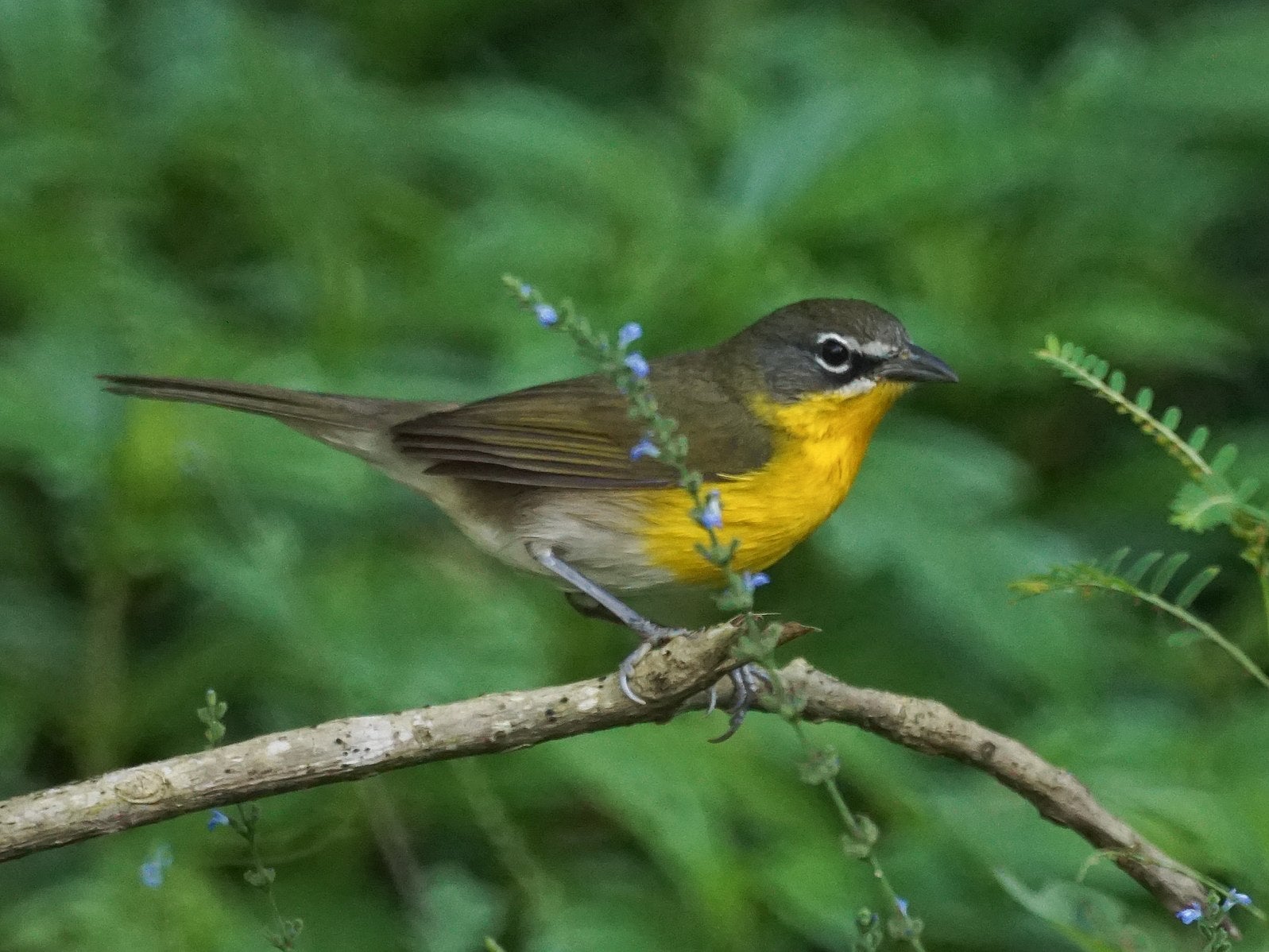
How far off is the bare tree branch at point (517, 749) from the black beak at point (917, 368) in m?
1.30

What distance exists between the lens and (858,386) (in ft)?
13.4

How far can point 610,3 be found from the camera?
7129 millimetres

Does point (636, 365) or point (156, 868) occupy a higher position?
point (636, 365)

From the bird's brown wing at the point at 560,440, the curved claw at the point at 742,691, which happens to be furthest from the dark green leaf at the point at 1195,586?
the bird's brown wing at the point at 560,440

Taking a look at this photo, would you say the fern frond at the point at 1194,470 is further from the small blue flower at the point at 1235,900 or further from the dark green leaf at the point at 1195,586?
the small blue flower at the point at 1235,900

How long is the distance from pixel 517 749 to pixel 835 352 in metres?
1.86

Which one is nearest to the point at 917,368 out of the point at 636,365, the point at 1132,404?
the point at 1132,404

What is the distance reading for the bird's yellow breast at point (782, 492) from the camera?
3.73 metres

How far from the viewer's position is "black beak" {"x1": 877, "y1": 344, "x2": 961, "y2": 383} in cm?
400

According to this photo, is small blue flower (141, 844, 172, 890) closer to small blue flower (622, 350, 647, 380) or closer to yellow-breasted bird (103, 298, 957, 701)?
small blue flower (622, 350, 647, 380)

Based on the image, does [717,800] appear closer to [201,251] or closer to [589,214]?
[589,214]

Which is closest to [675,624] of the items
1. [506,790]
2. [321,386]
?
[506,790]

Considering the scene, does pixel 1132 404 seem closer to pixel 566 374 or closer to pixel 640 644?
pixel 640 644

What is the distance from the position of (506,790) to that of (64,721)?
42.6 inches
